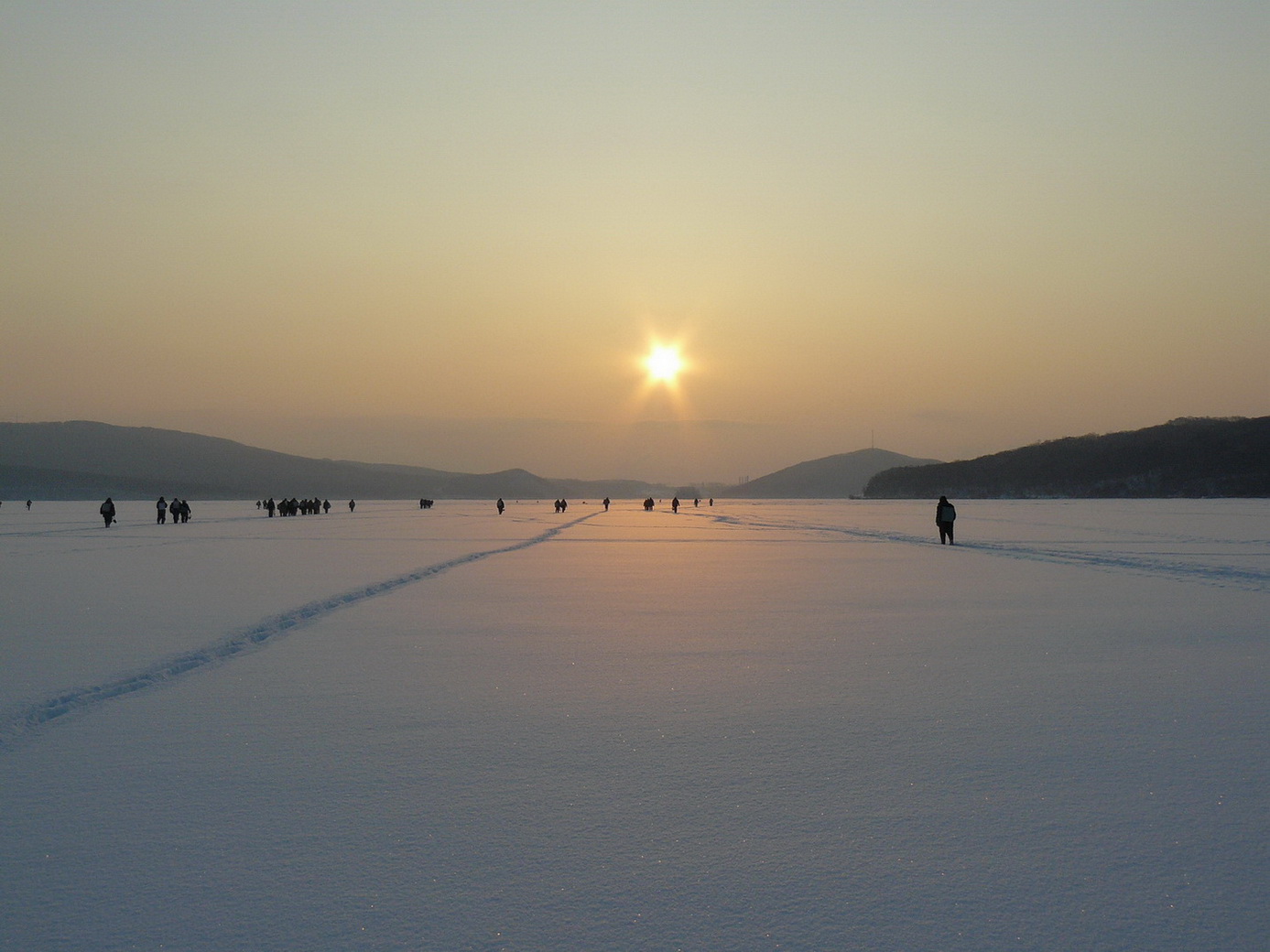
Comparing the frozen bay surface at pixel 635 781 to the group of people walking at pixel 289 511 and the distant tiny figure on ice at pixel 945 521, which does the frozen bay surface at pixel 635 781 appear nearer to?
the distant tiny figure on ice at pixel 945 521

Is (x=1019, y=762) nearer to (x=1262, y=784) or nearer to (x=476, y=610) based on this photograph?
(x=1262, y=784)

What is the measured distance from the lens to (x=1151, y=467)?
169625 millimetres

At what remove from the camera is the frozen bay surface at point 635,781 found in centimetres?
339

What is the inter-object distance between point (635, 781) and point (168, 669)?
17.2 ft

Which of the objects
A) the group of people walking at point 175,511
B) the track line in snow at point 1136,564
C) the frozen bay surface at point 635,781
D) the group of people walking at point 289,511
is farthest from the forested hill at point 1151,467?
the frozen bay surface at point 635,781

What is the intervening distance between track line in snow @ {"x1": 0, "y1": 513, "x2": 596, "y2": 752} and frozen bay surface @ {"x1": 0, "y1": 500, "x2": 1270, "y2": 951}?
0.05 meters

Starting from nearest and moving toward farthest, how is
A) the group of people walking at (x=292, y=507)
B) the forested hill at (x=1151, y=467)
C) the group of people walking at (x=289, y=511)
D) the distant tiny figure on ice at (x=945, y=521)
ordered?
the distant tiny figure on ice at (x=945, y=521) < the group of people walking at (x=289, y=511) < the group of people walking at (x=292, y=507) < the forested hill at (x=1151, y=467)

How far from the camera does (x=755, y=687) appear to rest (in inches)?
289

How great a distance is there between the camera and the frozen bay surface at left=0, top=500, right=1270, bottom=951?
133 inches

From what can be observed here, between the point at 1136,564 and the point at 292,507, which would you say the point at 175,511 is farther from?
the point at 1136,564

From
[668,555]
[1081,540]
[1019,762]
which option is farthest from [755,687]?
[1081,540]

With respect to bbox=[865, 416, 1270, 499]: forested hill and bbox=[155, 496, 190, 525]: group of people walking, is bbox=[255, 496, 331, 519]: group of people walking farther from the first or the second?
bbox=[865, 416, 1270, 499]: forested hill

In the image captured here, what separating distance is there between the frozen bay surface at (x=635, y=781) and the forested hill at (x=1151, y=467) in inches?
6420

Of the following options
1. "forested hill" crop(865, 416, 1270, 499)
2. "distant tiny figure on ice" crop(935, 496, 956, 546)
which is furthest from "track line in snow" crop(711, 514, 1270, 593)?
"forested hill" crop(865, 416, 1270, 499)
